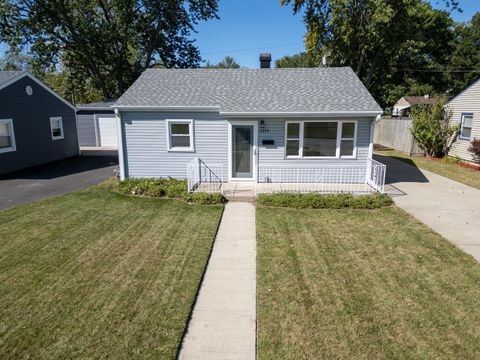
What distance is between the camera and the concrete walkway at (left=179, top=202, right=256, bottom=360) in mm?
4145

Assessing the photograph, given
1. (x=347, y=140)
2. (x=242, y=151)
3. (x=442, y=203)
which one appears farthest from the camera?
(x=242, y=151)

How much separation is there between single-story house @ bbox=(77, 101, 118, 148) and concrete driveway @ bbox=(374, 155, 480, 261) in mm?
20285

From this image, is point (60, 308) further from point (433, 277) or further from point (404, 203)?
point (404, 203)

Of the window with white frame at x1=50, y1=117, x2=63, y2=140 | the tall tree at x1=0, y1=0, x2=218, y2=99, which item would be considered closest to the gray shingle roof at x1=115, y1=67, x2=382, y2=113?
the window with white frame at x1=50, y1=117, x2=63, y2=140

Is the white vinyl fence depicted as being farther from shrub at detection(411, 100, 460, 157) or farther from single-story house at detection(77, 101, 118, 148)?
single-story house at detection(77, 101, 118, 148)

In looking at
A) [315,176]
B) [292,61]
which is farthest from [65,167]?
[292,61]

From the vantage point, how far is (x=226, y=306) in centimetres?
505

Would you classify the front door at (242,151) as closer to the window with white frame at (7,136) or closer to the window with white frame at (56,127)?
the window with white frame at (7,136)

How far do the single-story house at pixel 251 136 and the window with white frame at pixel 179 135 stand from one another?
4 cm

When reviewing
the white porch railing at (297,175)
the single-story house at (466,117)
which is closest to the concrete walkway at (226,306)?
the white porch railing at (297,175)

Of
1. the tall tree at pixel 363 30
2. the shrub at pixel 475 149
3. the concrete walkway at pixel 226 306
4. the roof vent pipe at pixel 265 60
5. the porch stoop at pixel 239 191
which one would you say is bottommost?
the concrete walkway at pixel 226 306

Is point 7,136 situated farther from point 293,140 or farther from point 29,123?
point 293,140

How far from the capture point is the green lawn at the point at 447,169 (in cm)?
1379

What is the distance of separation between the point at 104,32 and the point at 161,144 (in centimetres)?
2131
